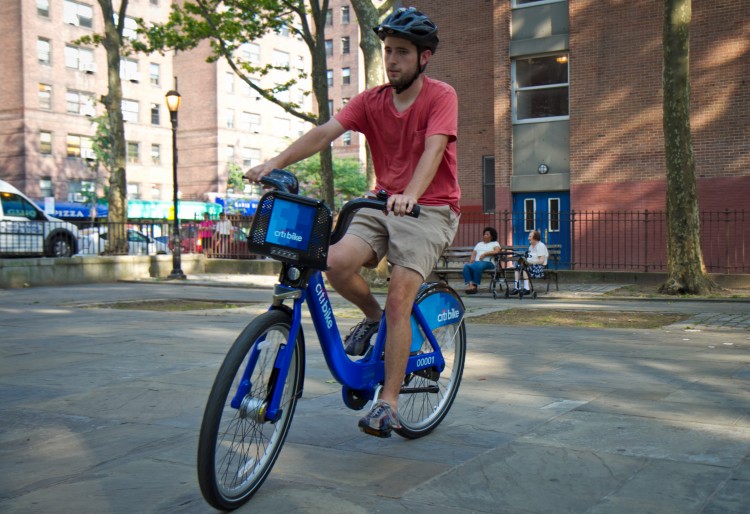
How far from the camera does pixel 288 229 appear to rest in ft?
10.9

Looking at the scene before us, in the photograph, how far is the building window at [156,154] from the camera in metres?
61.1

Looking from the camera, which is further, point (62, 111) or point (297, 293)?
point (62, 111)

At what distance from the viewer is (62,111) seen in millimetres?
54125

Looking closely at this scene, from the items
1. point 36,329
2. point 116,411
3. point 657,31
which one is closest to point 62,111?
point 657,31

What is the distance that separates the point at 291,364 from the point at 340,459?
2.00 ft

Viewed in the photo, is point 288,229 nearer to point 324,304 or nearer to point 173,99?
point 324,304

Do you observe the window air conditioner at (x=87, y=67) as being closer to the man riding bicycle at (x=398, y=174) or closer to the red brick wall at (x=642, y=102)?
the red brick wall at (x=642, y=102)

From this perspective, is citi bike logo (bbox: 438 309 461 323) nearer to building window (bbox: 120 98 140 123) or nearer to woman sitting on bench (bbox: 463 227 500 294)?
woman sitting on bench (bbox: 463 227 500 294)

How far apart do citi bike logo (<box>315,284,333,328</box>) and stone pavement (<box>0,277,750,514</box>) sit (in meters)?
0.66

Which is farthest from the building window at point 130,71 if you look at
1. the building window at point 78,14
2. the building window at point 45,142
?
the building window at point 45,142

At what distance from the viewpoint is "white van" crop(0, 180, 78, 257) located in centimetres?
2009

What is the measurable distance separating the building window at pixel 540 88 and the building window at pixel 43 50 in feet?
132

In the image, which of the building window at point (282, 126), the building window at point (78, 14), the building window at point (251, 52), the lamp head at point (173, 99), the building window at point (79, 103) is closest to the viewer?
the lamp head at point (173, 99)

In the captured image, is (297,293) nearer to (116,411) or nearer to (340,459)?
(340,459)
